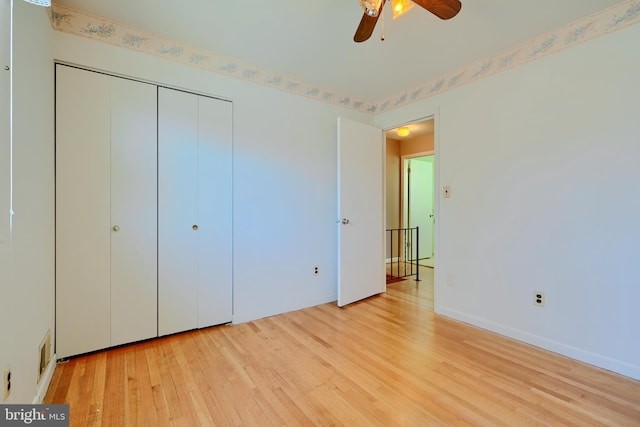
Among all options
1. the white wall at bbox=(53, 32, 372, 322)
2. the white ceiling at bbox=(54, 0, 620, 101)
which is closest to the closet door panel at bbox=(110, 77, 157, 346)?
the white wall at bbox=(53, 32, 372, 322)

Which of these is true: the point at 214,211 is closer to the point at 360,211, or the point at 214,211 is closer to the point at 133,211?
the point at 133,211

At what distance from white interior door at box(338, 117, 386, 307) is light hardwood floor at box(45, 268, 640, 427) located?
2.51 ft

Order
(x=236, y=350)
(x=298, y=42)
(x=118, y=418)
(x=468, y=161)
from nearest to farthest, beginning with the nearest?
(x=118, y=418), (x=236, y=350), (x=298, y=42), (x=468, y=161)

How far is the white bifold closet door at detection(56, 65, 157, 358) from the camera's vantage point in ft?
6.26

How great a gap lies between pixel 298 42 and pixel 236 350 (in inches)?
99.0

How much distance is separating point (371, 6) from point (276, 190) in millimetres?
1763

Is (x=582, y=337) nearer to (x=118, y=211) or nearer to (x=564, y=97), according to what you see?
(x=564, y=97)

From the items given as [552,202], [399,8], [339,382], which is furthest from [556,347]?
[399,8]

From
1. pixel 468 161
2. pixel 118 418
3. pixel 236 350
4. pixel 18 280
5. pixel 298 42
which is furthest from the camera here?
pixel 468 161

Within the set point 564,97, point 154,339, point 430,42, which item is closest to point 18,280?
point 154,339

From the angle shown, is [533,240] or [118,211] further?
[533,240]

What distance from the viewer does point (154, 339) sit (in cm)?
225

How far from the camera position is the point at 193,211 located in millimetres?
2365

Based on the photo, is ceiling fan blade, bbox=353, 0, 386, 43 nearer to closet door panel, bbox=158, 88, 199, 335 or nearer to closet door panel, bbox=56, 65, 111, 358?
closet door panel, bbox=158, 88, 199, 335
